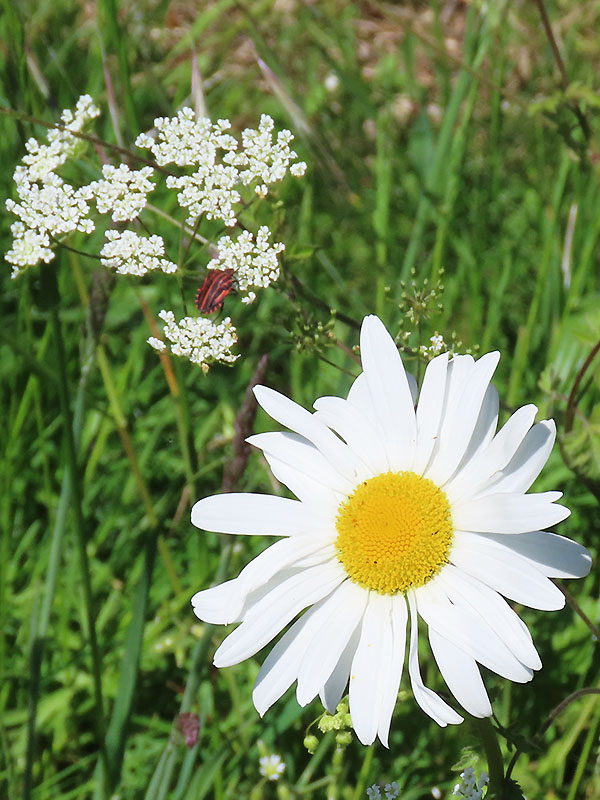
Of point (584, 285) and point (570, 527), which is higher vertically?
point (584, 285)

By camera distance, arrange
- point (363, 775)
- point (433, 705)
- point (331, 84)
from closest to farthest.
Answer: point (433, 705) < point (363, 775) < point (331, 84)

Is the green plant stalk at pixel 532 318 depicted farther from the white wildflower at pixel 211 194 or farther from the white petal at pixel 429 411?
the white wildflower at pixel 211 194

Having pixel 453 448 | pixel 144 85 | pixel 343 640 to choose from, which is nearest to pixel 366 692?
pixel 343 640

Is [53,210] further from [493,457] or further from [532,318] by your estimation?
[532,318]

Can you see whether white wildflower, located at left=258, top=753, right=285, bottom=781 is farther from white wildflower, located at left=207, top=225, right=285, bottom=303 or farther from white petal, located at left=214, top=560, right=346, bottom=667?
white wildflower, located at left=207, top=225, right=285, bottom=303

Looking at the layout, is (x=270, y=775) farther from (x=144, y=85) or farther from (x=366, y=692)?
(x=144, y=85)

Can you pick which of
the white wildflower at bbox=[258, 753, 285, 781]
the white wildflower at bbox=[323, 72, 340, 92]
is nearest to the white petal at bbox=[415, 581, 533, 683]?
the white wildflower at bbox=[258, 753, 285, 781]

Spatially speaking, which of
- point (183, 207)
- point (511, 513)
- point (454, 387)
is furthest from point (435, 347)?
point (183, 207)
